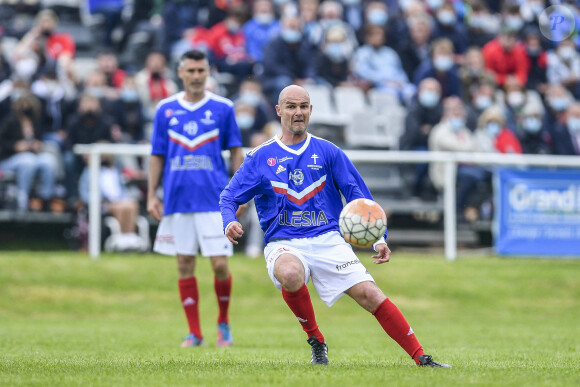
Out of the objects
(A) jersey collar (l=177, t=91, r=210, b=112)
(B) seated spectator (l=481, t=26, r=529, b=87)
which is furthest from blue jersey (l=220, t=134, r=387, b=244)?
(B) seated spectator (l=481, t=26, r=529, b=87)

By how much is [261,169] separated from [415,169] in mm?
9087

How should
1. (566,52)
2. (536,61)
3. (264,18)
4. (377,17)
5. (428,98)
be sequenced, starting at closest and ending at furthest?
(428,98) → (264,18) → (377,17) → (536,61) → (566,52)

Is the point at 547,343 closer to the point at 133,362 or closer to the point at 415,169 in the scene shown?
the point at 133,362

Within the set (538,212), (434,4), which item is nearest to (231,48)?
(434,4)

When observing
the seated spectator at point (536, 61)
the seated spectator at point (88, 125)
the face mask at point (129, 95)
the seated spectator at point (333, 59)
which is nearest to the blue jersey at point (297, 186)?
the seated spectator at point (88, 125)

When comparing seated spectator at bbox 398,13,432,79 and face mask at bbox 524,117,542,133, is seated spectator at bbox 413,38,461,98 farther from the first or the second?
face mask at bbox 524,117,542,133

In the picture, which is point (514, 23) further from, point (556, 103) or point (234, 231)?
point (234, 231)

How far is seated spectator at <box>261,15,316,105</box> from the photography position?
61.7ft

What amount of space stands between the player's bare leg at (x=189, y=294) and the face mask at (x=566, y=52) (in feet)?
47.3

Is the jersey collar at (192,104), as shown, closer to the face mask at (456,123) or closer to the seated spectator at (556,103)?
the face mask at (456,123)

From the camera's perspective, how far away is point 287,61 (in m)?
19.1

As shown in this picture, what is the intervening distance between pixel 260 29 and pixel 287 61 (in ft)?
4.53

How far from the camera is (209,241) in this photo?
33.2 feet

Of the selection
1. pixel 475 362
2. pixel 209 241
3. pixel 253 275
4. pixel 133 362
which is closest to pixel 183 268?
pixel 209 241
